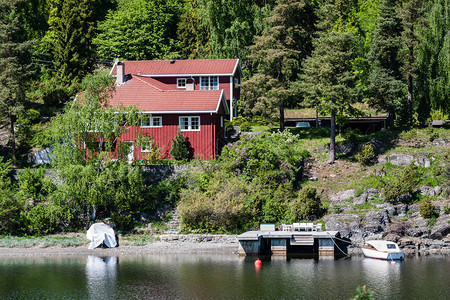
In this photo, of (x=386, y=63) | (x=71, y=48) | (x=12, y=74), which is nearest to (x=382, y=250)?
(x=386, y=63)

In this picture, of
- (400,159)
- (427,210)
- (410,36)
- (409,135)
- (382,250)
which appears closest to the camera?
(382,250)

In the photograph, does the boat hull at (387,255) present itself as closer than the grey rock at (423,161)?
Yes

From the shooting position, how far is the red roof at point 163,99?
49844 millimetres

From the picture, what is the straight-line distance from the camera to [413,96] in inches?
2210

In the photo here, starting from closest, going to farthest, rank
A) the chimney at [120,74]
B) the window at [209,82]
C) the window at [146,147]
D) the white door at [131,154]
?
the window at [146,147] < the white door at [131,154] < the chimney at [120,74] < the window at [209,82]

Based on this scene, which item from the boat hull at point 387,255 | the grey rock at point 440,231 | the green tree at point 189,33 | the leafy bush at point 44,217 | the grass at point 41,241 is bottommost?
the boat hull at point 387,255

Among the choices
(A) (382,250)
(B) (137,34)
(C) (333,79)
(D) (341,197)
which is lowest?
(A) (382,250)

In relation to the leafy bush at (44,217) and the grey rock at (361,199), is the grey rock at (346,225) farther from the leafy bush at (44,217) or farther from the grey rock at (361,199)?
the leafy bush at (44,217)

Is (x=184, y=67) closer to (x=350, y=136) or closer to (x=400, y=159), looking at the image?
(x=350, y=136)

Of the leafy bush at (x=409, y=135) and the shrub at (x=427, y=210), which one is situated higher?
the leafy bush at (x=409, y=135)

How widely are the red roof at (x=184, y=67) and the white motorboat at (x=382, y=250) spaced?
93.2 ft

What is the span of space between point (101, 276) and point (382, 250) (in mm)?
18311

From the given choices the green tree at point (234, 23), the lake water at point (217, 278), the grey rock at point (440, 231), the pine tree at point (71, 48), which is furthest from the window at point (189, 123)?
the pine tree at point (71, 48)

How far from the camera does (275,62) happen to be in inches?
2191
